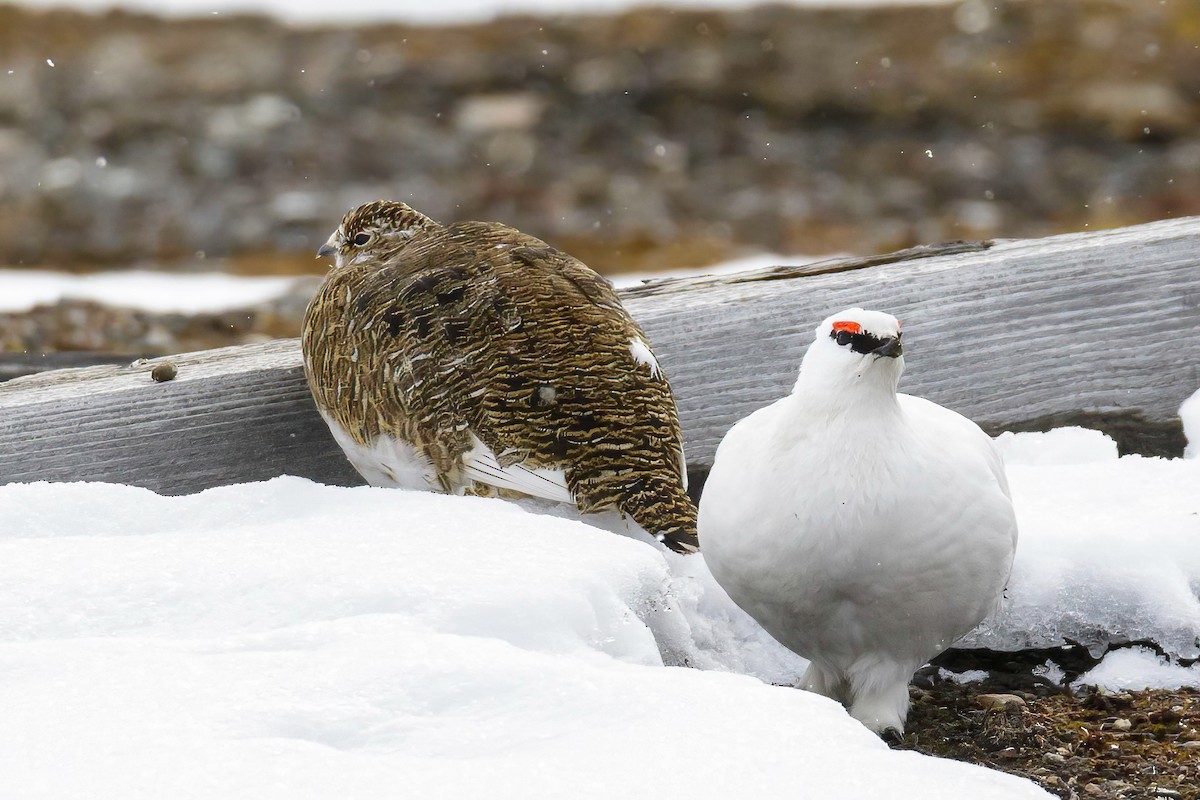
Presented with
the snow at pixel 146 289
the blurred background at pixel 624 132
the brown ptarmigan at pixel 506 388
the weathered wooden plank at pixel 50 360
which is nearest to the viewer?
the brown ptarmigan at pixel 506 388

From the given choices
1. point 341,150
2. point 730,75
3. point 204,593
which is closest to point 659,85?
point 730,75

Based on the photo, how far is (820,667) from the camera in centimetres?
220

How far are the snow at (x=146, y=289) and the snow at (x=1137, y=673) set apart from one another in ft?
12.2

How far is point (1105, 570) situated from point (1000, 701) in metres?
0.33

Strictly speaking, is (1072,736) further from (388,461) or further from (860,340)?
(388,461)

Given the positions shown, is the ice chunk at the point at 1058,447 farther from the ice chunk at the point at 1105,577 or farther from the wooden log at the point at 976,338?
the ice chunk at the point at 1105,577

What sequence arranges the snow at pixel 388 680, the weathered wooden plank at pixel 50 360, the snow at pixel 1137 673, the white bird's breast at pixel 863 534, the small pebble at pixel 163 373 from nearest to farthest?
the snow at pixel 388 680
the white bird's breast at pixel 863 534
the snow at pixel 1137 673
the small pebble at pixel 163 373
the weathered wooden plank at pixel 50 360

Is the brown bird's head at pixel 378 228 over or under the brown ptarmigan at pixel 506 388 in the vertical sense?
over

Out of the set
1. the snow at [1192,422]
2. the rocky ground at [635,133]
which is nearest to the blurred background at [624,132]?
the rocky ground at [635,133]

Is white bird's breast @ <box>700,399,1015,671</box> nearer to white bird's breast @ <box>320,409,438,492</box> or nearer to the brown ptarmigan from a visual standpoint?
the brown ptarmigan

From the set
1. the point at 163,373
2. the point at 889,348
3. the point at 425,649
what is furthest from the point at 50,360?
the point at 889,348

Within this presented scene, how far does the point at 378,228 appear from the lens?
290cm

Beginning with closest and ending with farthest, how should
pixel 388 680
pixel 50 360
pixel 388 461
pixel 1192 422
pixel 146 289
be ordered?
pixel 388 680 → pixel 388 461 → pixel 1192 422 → pixel 50 360 → pixel 146 289

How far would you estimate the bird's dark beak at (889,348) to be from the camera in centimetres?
200
